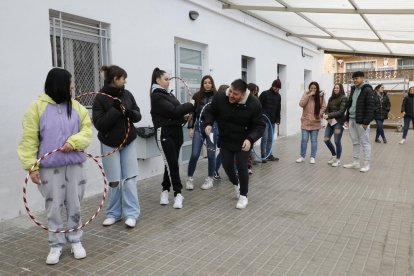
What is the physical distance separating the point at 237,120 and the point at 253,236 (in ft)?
5.05

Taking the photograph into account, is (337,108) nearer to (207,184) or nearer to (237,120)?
(207,184)

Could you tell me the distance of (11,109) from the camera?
4.69 meters

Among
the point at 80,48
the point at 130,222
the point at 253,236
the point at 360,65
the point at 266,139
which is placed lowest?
the point at 253,236

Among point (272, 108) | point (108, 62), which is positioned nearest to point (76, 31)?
point (108, 62)

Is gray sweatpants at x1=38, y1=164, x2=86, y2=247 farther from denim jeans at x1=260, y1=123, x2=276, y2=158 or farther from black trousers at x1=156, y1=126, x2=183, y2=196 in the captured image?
denim jeans at x1=260, y1=123, x2=276, y2=158

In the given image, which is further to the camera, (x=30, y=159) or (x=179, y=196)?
(x=179, y=196)

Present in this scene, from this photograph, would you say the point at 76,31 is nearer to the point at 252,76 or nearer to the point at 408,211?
the point at 408,211

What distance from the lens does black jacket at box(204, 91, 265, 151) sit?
4.98 m

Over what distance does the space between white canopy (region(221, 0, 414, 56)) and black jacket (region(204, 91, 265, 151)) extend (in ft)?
13.9

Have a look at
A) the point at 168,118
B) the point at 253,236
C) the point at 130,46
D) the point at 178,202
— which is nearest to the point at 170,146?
the point at 168,118

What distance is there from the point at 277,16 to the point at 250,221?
7024mm

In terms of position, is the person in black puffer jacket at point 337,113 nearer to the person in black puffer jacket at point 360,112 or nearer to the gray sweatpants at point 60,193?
the person in black puffer jacket at point 360,112

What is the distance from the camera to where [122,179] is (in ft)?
14.7

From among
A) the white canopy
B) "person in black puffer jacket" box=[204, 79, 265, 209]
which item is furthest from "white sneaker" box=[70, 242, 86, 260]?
the white canopy
